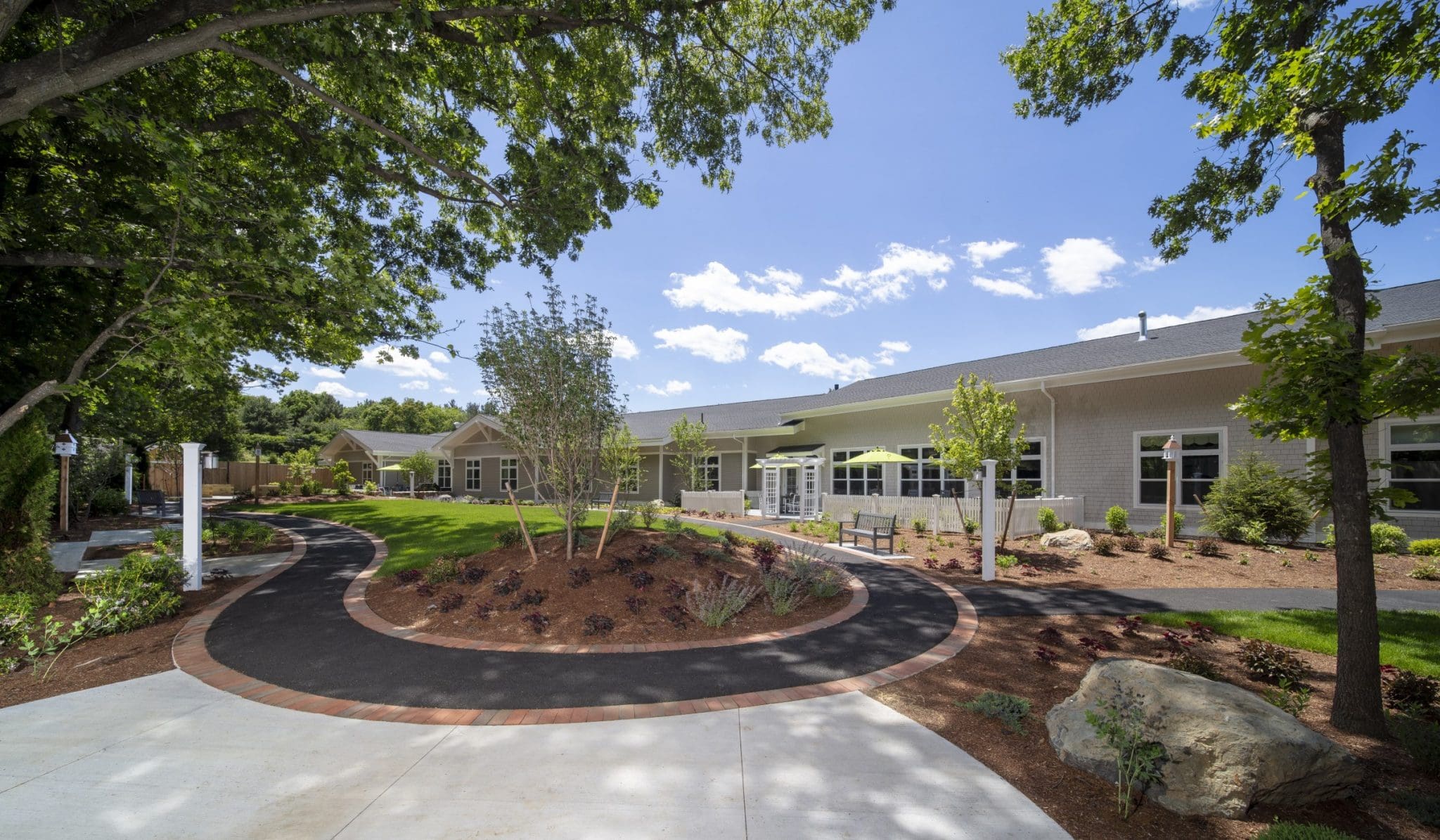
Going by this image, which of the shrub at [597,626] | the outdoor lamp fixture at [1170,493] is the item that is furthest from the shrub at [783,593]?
the outdoor lamp fixture at [1170,493]

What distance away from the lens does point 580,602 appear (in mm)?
6613

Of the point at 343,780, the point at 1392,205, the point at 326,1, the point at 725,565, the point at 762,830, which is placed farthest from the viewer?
the point at 725,565

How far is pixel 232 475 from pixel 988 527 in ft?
140

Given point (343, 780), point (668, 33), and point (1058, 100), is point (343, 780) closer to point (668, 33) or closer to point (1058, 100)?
point (668, 33)

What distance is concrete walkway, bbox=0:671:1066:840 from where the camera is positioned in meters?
2.85

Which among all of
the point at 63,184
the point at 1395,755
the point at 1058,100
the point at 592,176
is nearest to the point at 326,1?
the point at 592,176

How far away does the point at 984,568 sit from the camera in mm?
9219

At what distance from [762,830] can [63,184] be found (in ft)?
41.6

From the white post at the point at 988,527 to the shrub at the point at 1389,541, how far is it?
7.28 metres

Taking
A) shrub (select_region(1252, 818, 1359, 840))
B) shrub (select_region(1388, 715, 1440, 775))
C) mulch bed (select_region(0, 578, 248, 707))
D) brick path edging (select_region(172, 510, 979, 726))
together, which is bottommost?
mulch bed (select_region(0, 578, 248, 707))

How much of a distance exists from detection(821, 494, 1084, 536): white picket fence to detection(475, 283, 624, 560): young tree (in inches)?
373

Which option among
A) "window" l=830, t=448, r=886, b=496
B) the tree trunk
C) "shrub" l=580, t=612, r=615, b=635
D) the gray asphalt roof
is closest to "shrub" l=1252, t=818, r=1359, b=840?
the tree trunk

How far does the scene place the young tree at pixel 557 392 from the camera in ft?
25.0

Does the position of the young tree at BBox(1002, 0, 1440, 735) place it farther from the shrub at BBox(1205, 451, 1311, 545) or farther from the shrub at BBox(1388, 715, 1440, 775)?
the shrub at BBox(1205, 451, 1311, 545)
